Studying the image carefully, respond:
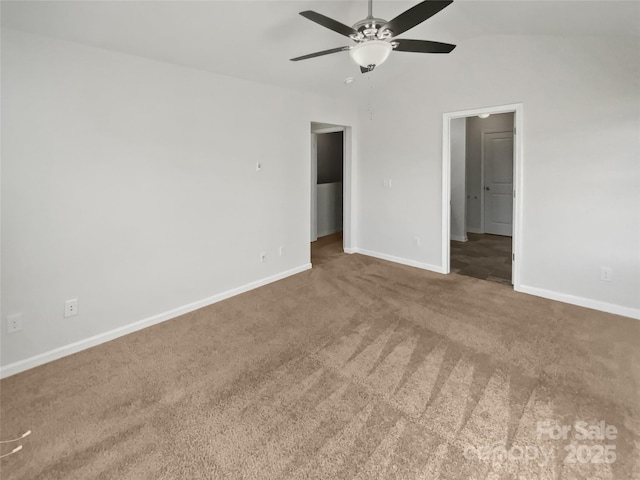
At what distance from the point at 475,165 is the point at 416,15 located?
19.1ft

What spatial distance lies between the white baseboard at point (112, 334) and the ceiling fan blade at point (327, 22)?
277 cm

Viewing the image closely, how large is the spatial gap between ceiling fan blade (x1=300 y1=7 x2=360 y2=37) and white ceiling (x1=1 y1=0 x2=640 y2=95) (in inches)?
31.7

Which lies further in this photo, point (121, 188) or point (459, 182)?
point (459, 182)

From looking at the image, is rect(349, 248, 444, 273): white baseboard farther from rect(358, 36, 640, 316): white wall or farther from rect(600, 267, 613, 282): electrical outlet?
rect(600, 267, 613, 282): electrical outlet

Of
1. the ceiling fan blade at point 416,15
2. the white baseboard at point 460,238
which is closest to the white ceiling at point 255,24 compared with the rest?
the ceiling fan blade at point 416,15

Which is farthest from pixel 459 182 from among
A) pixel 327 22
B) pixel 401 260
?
pixel 327 22

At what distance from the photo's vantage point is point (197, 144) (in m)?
3.38

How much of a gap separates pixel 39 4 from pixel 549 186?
4511 millimetres

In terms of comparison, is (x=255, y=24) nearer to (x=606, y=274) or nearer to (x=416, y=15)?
(x=416, y=15)

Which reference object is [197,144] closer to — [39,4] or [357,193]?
[39,4]

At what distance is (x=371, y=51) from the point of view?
222 centimetres

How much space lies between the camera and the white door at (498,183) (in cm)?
668

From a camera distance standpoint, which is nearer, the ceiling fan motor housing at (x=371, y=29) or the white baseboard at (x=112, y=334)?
the ceiling fan motor housing at (x=371, y=29)

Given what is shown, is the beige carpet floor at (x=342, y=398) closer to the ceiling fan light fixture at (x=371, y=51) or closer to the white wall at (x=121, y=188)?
the white wall at (x=121, y=188)
